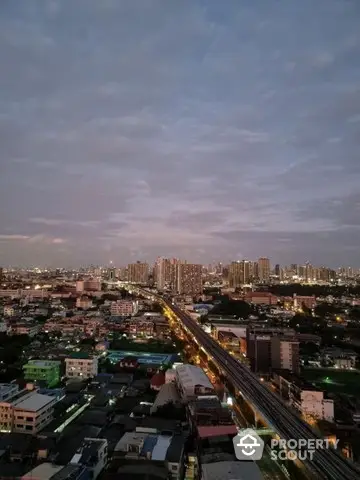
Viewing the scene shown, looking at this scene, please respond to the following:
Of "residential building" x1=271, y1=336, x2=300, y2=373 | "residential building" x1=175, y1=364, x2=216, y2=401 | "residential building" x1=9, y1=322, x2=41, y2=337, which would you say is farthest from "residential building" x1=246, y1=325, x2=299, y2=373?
"residential building" x1=9, y1=322, x2=41, y2=337

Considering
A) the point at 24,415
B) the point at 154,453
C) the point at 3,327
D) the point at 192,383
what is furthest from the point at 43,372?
the point at 3,327

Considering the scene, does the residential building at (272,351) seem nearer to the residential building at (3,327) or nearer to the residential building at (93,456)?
the residential building at (93,456)

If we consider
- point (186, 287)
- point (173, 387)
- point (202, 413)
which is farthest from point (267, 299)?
point (202, 413)

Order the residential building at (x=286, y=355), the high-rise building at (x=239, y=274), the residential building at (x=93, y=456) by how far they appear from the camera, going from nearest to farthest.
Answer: the residential building at (x=93, y=456) < the residential building at (x=286, y=355) < the high-rise building at (x=239, y=274)

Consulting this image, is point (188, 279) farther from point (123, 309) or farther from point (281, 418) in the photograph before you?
point (281, 418)

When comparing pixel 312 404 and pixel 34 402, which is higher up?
pixel 34 402

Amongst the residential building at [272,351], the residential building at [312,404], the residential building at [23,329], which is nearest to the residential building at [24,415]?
the residential building at [312,404]

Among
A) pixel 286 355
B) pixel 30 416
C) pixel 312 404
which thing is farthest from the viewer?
pixel 286 355
